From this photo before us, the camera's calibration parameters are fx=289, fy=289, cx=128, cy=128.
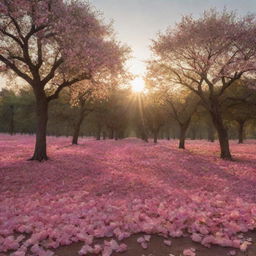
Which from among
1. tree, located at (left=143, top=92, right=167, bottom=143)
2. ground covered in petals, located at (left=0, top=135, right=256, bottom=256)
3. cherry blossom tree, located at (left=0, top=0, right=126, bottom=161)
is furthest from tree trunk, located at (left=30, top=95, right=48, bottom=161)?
tree, located at (left=143, top=92, right=167, bottom=143)

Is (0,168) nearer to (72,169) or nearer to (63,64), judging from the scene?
(72,169)

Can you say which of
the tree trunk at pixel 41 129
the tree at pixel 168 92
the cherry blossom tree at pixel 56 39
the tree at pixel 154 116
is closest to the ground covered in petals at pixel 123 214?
the tree trunk at pixel 41 129

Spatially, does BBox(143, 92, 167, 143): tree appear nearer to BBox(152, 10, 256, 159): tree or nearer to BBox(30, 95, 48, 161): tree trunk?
BBox(152, 10, 256, 159): tree

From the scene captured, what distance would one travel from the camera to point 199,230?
8031 mm

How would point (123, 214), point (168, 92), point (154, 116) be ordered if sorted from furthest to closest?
1. point (154, 116)
2. point (168, 92)
3. point (123, 214)

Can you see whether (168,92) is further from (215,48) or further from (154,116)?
(154,116)

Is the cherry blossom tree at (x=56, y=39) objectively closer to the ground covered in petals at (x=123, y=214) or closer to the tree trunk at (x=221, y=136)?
the ground covered in petals at (x=123, y=214)

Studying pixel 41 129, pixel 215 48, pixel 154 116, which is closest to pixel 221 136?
pixel 215 48

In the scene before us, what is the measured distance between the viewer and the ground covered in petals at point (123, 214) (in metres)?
7.04

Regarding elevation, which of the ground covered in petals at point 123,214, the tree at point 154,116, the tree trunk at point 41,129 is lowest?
the ground covered in petals at point 123,214

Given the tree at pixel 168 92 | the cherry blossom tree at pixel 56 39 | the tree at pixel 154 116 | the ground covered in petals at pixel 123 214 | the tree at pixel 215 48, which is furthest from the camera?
the tree at pixel 154 116

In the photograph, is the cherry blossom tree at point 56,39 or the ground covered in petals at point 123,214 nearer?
the ground covered in petals at point 123,214

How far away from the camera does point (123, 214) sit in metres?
9.18

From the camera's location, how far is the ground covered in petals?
704 cm
